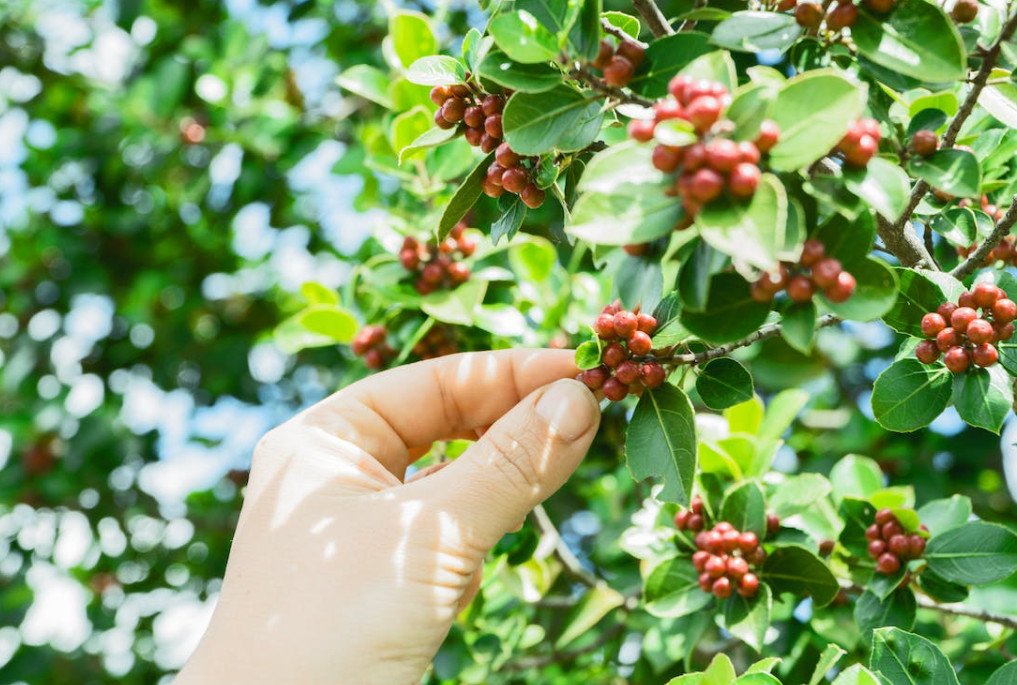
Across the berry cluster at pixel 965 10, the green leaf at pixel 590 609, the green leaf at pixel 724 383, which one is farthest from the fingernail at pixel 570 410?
the green leaf at pixel 590 609

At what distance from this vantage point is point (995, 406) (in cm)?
135

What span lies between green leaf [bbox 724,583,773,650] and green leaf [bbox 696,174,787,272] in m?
1.00

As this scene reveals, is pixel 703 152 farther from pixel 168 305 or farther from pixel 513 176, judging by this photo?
pixel 168 305

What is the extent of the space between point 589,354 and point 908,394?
0.49 m

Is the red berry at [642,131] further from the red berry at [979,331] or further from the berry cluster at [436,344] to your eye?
the berry cluster at [436,344]

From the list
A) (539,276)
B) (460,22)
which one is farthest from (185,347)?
(539,276)

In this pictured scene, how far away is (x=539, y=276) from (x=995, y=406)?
129 centimetres

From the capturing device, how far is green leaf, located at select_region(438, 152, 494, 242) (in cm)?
146

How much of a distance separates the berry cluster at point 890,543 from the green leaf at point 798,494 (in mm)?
114

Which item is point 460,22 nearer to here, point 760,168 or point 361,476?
point 361,476

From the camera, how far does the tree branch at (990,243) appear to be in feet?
4.53

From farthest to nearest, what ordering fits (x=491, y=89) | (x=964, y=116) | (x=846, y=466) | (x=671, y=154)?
(x=846, y=466) < (x=491, y=89) < (x=964, y=116) < (x=671, y=154)

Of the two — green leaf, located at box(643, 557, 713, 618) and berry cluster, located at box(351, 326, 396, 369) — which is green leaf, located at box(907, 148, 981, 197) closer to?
green leaf, located at box(643, 557, 713, 618)

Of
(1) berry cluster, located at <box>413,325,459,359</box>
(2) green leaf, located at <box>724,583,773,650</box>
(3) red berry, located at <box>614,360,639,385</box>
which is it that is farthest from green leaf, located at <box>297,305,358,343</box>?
(2) green leaf, located at <box>724,583,773,650</box>
